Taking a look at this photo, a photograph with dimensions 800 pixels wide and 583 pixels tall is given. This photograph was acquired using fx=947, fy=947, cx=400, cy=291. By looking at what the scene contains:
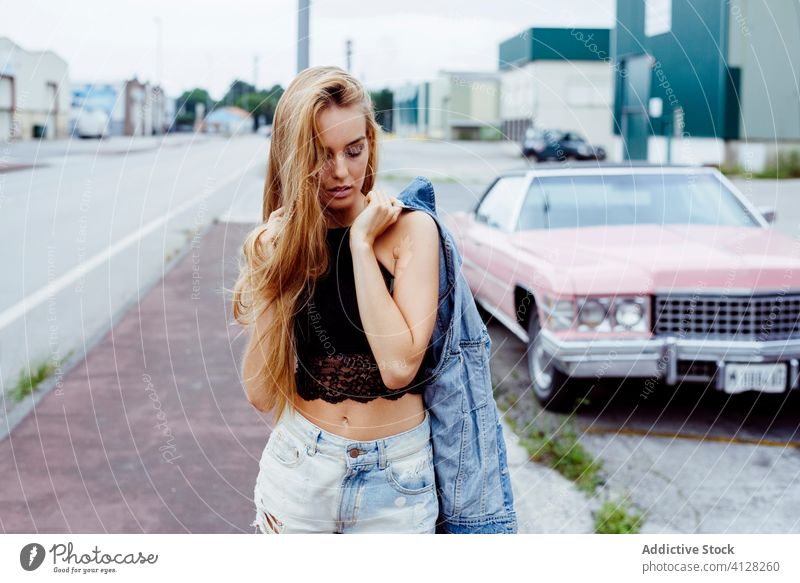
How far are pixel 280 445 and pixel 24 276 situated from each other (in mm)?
8218

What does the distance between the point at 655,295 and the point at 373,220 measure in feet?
10.3

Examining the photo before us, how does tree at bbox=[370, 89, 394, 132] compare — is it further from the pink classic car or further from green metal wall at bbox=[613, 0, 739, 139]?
green metal wall at bbox=[613, 0, 739, 139]

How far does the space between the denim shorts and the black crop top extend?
3.7 inches

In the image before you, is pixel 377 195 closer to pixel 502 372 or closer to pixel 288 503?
pixel 288 503

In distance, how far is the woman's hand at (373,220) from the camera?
1.86 metres

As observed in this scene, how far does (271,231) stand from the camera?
1.97m

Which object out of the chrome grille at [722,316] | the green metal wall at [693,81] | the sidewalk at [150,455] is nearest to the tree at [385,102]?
the sidewalk at [150,455]

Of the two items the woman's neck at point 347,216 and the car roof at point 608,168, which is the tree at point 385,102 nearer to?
the woman's neck at point 347,216

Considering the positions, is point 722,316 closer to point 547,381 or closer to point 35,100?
point 547,381

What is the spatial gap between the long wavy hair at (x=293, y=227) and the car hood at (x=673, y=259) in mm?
2916

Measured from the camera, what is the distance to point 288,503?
6.68 feet

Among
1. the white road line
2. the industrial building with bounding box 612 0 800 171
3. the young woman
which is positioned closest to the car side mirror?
the white road line
